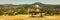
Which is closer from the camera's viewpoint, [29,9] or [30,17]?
[30,17]

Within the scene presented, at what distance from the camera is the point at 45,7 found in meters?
4.80

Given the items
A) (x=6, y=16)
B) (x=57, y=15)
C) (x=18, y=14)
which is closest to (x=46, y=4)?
(x=57, y=15)

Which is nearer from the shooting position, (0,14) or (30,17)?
(30,17)

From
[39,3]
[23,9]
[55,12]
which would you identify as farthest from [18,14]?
[55,12]

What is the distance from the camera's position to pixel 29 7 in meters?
4.86

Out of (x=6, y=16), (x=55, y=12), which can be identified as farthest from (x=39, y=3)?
(x=6, y=16)

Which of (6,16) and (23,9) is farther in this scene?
(23,9)

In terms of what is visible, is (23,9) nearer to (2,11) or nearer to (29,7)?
(29,7)

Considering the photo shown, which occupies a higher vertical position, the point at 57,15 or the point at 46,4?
the point at 46,4

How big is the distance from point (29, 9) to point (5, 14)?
29.4 inches

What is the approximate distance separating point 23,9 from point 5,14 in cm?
64

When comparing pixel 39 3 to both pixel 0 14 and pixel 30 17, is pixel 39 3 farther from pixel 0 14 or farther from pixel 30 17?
pixel 0 14

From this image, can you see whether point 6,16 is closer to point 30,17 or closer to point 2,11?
point 2,11

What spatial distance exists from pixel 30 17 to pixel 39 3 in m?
0.56
